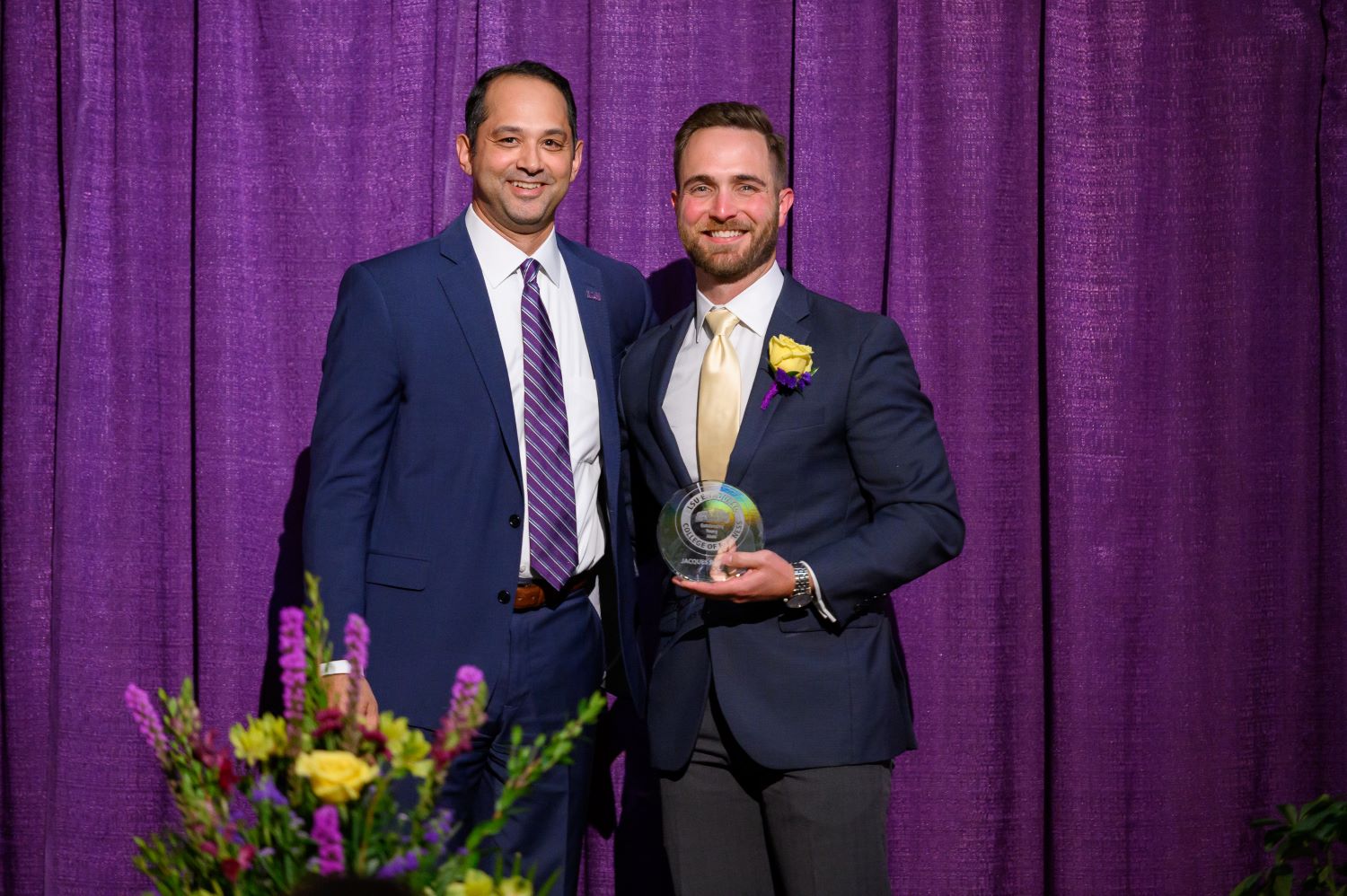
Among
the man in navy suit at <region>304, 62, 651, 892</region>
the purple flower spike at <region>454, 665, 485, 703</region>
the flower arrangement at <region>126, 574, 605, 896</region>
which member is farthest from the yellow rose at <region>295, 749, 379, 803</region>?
the man in navy suit at <region>304, 62, 651, 892</region>

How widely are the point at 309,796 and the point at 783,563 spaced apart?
0.97 meters

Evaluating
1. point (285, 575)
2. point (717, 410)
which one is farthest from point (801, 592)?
point (285, 575)

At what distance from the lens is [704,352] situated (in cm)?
211

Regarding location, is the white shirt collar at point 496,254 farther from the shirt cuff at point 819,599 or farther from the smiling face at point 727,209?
the shirt cuff at point 819,599

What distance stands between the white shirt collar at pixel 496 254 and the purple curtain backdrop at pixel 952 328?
529 millimetres

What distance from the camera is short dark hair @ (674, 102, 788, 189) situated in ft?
7.07

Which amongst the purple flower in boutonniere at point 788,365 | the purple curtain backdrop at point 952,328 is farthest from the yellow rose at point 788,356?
the purple curtain backdrop at point 952,328

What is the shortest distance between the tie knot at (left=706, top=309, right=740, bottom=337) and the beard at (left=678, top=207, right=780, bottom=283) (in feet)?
0.18

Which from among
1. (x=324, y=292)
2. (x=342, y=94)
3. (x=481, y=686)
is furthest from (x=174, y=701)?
(x=342, y=94)

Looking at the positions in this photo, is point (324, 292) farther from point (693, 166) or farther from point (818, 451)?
point (818, 451)

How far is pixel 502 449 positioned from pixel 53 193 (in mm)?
1449

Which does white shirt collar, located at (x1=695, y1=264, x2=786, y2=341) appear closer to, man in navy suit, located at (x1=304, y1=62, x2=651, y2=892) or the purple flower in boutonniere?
the purple flower in boutonniere

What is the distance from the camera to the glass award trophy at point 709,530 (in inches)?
72.6

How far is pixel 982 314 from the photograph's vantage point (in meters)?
2.74
